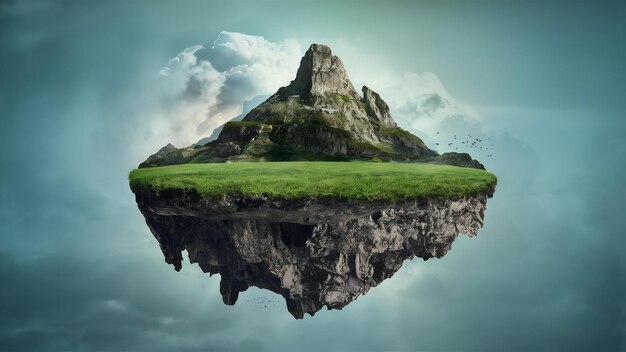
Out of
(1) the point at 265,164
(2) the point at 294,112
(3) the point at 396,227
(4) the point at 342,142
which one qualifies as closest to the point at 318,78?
(2) the point at 294,112

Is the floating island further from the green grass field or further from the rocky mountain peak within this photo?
the rocky mountain peak

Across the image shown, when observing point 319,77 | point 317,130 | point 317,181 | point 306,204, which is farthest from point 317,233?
point 319,77

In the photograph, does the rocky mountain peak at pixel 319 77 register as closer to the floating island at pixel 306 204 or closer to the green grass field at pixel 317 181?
the floating island at pixel 306 204

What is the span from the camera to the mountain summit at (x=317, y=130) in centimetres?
4209

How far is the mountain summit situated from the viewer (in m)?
42.1

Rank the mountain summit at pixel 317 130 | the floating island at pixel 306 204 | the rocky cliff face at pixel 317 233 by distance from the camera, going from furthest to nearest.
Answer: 1. the mountain summit at pixel 317 130
2. the rocky cliff face at pixel 317 233
3. the floating island at pixel 306 204

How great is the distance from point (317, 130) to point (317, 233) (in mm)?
12040

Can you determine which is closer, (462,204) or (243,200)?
(243,200)

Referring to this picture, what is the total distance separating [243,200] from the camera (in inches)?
1212

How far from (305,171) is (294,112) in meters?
14.8

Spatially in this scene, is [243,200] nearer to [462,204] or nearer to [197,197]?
[197,197]

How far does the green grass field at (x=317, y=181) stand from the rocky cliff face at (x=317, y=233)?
539 millimetres

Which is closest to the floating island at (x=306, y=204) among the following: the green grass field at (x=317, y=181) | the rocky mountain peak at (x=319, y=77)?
the green grass field at (x=317, y=181)

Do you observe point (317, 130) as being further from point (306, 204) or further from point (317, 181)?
point (306, 204)
